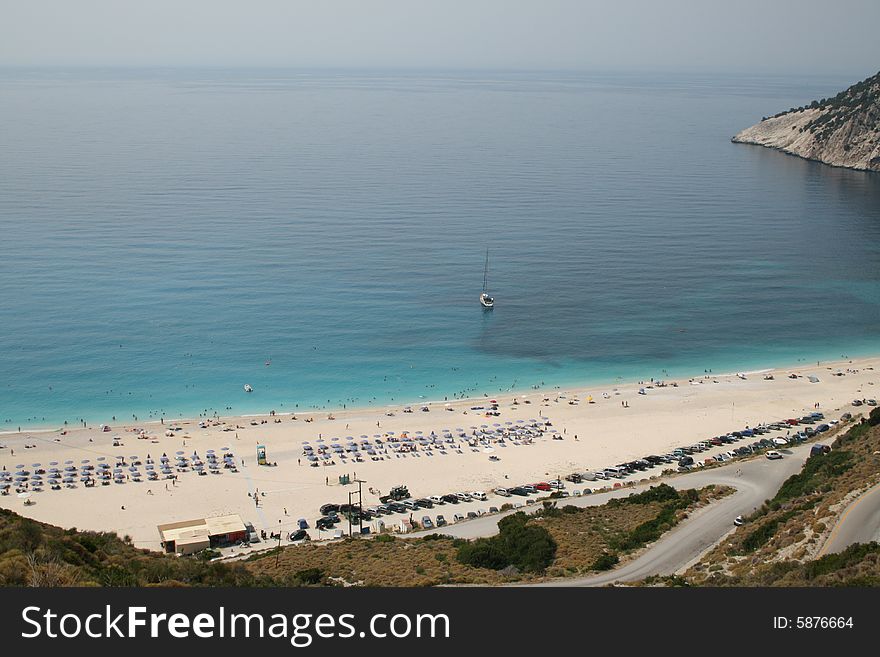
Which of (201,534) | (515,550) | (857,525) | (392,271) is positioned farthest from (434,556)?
(392,271)

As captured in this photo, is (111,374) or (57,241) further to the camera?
(57,241)

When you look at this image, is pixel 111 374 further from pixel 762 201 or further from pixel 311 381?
pixel 762 201

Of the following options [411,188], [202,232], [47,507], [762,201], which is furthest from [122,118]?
[47,507]

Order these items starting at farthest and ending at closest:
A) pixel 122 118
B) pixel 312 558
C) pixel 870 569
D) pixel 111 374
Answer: pixel 122 118, pixel 111 374, pixel 312 558, pixel 870 569

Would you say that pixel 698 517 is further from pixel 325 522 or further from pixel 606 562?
pixel 325 522

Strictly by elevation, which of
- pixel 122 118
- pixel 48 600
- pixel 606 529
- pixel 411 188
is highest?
pixel 122 118

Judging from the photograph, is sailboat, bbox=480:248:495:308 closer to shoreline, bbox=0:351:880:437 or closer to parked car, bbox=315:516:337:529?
shoreline, bbox=0:351:880:437

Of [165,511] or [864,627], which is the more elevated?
[864,627]
